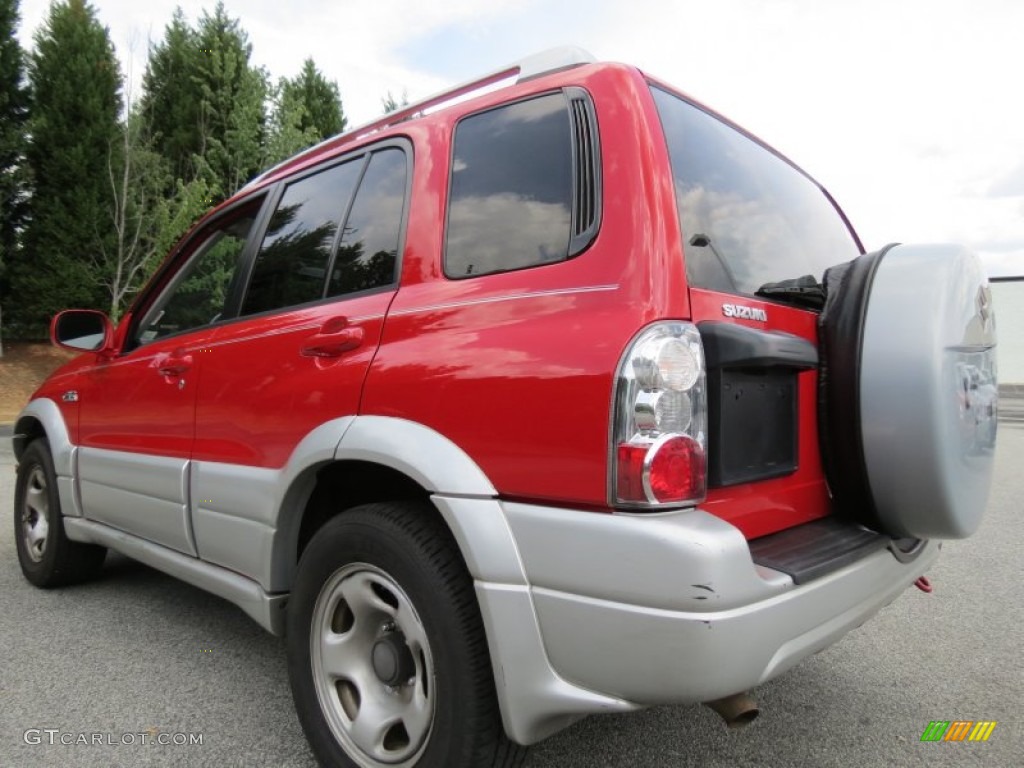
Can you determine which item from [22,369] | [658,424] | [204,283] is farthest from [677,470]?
[22,369]

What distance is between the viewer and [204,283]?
10.6 feet

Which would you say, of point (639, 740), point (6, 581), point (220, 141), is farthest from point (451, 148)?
point (220, 141)

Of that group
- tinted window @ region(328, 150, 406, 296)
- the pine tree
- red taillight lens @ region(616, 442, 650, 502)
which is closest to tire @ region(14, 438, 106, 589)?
tinted window @ region(328, 150, 406, 296)

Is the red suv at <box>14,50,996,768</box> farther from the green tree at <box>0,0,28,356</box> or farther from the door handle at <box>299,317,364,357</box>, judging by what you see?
the green tree at <box>0,0,28,356</box>

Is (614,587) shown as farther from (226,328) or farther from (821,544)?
(226,328)

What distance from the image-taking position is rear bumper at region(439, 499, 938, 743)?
1443 mm

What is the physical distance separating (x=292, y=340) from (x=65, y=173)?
58.9 ft

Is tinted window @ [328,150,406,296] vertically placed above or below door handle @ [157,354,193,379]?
above

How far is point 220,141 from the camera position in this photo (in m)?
18.1

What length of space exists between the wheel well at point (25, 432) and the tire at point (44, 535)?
7 centimetres

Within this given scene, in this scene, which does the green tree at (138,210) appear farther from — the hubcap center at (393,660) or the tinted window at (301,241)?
the hubcap center at (393,660)

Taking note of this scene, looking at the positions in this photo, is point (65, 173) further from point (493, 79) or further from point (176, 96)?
point (493, 79)

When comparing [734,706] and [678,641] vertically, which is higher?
[678,641]

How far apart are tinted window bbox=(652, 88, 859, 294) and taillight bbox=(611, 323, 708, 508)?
256mm
